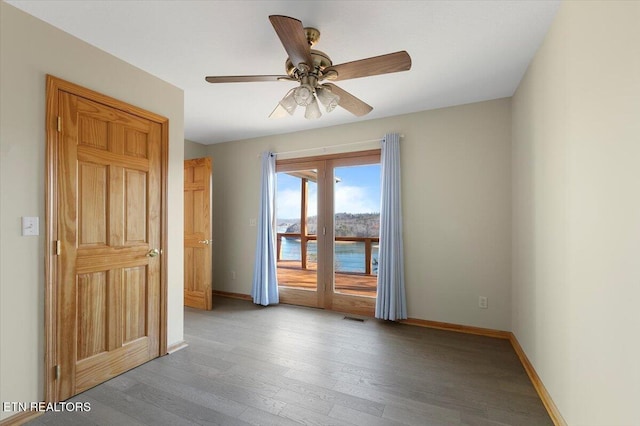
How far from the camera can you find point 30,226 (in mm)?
1773

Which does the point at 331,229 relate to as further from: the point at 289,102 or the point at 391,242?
the point at 289,102

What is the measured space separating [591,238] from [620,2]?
1.04 meters

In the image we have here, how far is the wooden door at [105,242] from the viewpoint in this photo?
76.6 inches

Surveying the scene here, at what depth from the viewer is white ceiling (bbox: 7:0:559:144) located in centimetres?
172

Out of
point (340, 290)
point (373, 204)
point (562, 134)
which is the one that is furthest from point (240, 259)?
point (562, 134)

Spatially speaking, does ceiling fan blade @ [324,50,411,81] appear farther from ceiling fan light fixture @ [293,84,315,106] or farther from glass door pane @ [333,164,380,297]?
glass door pane @ [333,164,380,297]

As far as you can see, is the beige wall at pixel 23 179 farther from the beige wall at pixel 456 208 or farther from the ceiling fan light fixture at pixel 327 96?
the beige wall at pixel 456 208

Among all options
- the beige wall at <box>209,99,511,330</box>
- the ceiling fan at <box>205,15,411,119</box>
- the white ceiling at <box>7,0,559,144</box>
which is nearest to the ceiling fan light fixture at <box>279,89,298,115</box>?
the ceiling fan at <box>205,15,411,119</box>

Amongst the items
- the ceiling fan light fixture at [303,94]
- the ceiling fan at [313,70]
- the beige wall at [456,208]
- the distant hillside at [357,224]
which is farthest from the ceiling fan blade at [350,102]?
the distant hillside at [357,224]

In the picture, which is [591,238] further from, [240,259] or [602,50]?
[240,259]

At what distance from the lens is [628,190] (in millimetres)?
1118

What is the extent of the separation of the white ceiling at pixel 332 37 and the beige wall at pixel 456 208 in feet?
1.46

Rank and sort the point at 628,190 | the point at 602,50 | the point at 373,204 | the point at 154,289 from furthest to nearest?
the point at 373,204, the point at 154,289, the point at 602,50, the point at 628,190

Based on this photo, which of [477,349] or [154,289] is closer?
[154,289]
